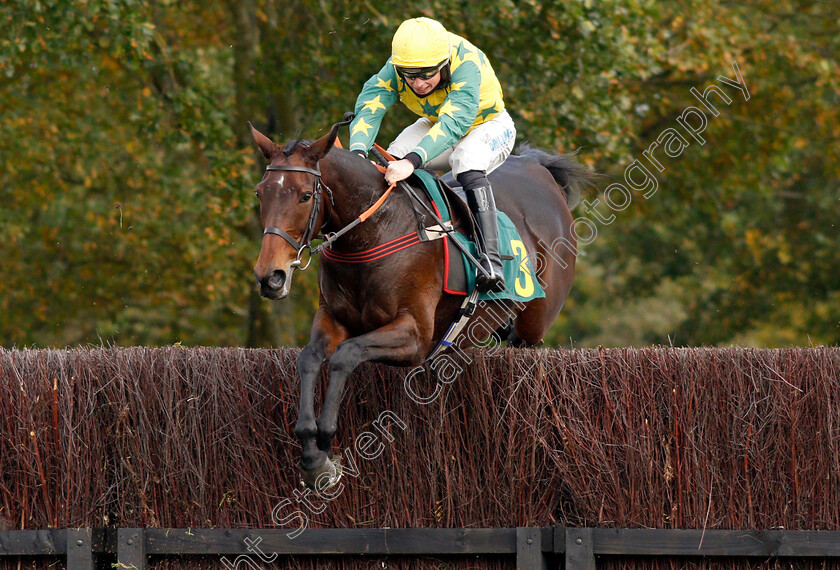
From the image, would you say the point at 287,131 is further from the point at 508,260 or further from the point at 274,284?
the point at 274,284

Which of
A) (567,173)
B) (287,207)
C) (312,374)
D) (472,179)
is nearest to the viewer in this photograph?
(287,207)

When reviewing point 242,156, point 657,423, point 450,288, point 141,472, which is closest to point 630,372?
point 657,423

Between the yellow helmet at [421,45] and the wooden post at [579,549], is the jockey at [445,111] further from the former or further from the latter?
the wooden post at [579,549]

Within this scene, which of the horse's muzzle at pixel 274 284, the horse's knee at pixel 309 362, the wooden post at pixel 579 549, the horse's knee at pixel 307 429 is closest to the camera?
the horse's muzzle at pixel 274 284

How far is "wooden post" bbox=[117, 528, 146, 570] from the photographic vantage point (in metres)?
5.61

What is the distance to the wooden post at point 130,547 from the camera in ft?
18.4

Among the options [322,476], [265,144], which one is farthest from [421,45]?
[322,476]

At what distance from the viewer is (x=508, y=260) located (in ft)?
20.7

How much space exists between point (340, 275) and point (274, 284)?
886 mm

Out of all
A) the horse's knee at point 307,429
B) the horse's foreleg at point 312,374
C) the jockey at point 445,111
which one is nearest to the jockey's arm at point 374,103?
the jockey at point 445,111

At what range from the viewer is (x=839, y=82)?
16.0m

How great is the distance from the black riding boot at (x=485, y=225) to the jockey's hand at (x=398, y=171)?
0.63 meters

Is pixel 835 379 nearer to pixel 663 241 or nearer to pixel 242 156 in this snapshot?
pixel 242 156

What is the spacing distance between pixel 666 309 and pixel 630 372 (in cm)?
2466
